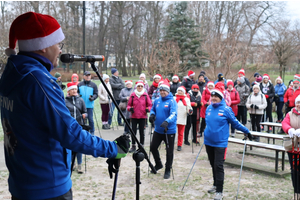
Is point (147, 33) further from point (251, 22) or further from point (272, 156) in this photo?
point (272, 156)

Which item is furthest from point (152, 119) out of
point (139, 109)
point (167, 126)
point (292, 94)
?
point (292, 94)

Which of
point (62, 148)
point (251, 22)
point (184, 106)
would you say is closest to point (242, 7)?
point (251, 22)

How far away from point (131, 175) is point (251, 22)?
1293 inches

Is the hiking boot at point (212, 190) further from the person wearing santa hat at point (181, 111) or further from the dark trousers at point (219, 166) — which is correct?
the person wearing santa hat at point (181, 111)

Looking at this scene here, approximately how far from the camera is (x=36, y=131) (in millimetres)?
2096

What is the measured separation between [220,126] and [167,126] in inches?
56.1

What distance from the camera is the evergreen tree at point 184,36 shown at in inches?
1150

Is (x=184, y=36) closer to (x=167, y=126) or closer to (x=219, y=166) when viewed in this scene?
(x=167, y=126)

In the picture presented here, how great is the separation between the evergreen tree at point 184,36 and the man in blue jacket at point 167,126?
21.9 metres

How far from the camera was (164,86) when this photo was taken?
733cm

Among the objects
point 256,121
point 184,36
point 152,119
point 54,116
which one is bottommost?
point 256,121

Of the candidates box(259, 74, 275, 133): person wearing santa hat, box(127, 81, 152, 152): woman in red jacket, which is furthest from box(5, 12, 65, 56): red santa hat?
box(259, 74, 275, 133): person wearing santa hat

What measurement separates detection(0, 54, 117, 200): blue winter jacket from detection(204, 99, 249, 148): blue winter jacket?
3.98m

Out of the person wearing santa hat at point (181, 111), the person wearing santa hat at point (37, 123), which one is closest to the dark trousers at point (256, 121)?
the person wearing santa hat at point (181, 111)
